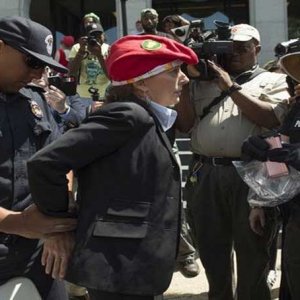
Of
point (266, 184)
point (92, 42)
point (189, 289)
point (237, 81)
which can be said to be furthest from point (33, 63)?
point (92, 42)

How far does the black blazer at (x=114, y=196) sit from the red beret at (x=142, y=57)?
0.14m

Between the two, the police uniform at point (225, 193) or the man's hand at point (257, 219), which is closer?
the man's hand at point (257, 219)

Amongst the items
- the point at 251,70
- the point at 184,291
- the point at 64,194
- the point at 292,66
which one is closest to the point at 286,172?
the point at 292,66

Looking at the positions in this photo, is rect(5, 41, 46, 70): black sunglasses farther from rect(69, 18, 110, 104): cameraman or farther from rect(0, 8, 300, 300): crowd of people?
rect(69, 18, 110, 104): cameraman

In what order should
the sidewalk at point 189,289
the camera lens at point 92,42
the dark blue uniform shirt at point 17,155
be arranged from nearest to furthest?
the dark blue uniform shirt at point 17,155 → the sidewalk at point 189,289 → the camera lens at point 92,42

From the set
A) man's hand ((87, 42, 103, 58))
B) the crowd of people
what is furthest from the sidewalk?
man's hand ((87, 42, 103, 58))

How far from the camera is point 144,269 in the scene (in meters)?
2.04

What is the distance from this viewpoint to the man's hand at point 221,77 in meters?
3.62

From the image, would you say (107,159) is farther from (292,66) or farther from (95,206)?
(292,66)

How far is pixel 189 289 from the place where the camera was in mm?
4875

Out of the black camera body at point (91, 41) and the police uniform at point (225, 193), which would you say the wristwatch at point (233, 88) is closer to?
the police uniform at point (225, 193)

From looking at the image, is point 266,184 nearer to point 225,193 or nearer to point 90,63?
point 225,193

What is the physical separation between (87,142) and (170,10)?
12.9 metres

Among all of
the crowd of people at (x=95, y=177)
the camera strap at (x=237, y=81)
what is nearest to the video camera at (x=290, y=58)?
Result: the camera strap at (x=237, y=81)
